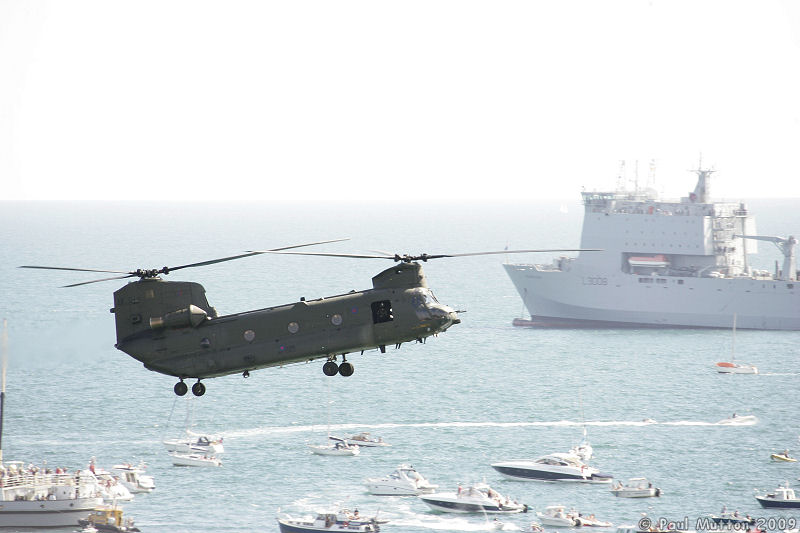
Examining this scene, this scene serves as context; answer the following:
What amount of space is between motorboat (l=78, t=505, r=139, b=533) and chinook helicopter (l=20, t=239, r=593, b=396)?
31022 mm

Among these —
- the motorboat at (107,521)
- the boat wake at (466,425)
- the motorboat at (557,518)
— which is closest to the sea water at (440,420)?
the boat wake at (466,425)

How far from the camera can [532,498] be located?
61000 millimetres

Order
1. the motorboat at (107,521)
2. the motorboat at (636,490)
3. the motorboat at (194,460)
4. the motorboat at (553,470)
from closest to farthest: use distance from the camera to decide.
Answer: the motorboat at (107,521) → the motorboat at (636,490) → the motorboat at (553,470) → the motorboat at (194,460)

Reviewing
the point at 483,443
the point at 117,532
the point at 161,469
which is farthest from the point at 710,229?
the point at 117,532

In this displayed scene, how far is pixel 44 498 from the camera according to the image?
55.2 metres

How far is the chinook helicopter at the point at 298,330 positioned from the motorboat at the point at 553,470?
39.8m

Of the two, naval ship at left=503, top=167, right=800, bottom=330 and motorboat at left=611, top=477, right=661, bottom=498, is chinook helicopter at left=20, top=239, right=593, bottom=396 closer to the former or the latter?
motorboat at left=611, top=477, right=661, bottom=498

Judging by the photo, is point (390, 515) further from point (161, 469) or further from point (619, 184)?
point (619, 184)

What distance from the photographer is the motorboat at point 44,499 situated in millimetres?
54188

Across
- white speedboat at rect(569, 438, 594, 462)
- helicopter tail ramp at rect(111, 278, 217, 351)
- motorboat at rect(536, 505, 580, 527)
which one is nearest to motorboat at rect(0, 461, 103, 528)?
motorboat at rect(536, 505, 580, 527)

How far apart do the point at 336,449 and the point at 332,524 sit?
15370 millimetres

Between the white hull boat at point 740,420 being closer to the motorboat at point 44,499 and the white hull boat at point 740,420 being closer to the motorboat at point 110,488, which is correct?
the motorboat at point 110,488

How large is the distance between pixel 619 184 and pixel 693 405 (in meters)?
39.4

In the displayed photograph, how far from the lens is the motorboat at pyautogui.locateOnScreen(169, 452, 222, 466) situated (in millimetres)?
66250
